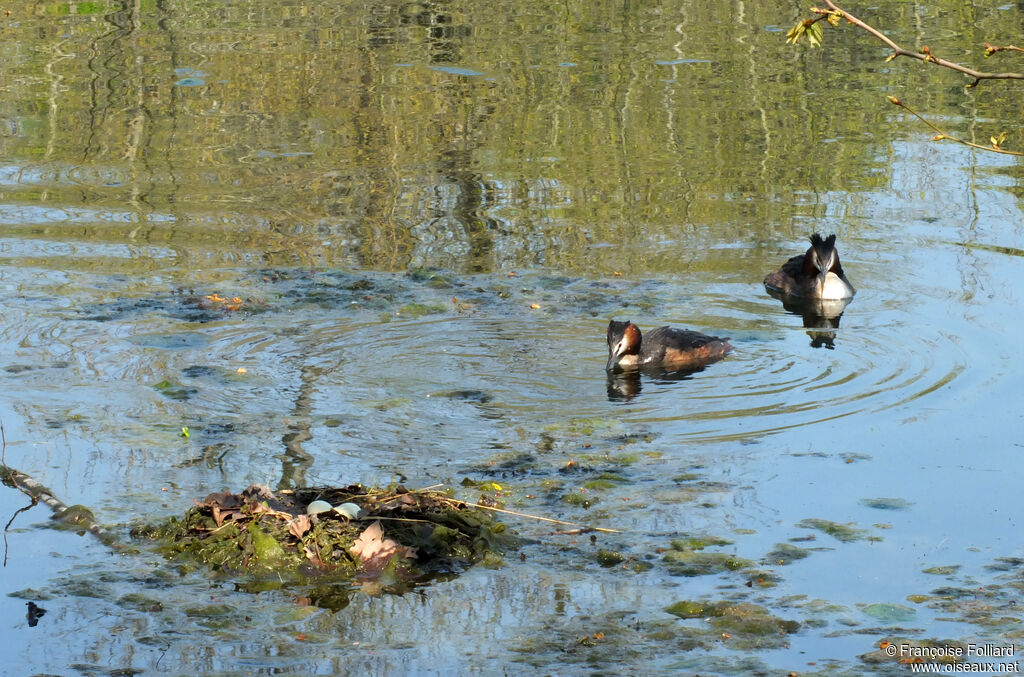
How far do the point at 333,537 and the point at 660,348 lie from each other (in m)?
3.84

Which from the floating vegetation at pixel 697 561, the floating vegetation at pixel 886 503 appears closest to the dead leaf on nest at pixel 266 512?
the floating vegetation at pixel 697 561

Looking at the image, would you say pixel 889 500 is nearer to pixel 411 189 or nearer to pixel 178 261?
pixel 178 261

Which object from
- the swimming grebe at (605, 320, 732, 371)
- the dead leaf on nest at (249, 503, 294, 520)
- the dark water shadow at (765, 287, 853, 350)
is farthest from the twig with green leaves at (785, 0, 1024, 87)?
the dark water shadow at (765, 287, 853, 350)

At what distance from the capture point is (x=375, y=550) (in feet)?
20.1

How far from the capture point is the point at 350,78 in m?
18.0

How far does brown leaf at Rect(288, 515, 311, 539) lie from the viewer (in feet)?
20.1

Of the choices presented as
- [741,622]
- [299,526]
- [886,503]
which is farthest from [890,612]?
[299,526]

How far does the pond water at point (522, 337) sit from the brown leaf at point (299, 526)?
0.34m

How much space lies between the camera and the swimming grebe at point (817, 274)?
35.9 feet

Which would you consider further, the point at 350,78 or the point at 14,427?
the point at 350,78

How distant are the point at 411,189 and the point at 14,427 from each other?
641 cm

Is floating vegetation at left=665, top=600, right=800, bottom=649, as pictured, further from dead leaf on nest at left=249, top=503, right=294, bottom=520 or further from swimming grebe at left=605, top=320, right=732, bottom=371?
swimming grebe at left=605, top=320, right=732, bottom=371

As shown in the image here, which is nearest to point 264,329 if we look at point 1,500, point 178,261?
point 178,261

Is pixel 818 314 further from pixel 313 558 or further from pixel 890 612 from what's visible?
pixel 313 558
